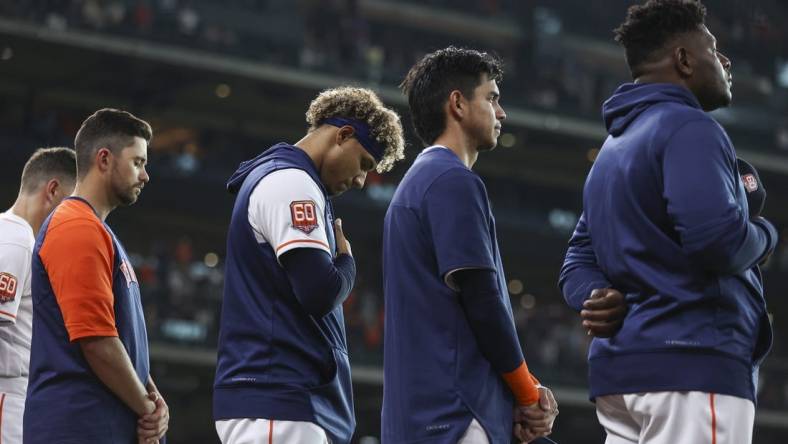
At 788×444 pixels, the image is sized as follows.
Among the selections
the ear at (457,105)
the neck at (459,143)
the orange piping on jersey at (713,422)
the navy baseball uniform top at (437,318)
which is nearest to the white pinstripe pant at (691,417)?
the orange piping on jersey at (713,422)

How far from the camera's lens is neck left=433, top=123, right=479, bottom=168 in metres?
4.17

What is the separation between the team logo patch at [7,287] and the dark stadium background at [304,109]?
52.2 feet

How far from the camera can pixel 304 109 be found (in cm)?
2725

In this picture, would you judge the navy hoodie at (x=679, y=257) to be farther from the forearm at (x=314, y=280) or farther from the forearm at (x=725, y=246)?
the forearm at (x=314, y=280)

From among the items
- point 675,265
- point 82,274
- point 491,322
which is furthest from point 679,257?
point 82,274

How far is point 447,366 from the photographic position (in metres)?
3.78

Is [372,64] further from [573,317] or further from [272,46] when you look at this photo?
[573,317]

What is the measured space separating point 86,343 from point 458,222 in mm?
1461

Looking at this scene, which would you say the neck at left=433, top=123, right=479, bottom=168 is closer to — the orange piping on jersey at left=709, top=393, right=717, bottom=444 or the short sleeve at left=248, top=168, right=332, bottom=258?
the short sleeve at left=248, top=168, right=332, bottom=258

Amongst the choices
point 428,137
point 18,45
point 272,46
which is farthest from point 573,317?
point 428,137

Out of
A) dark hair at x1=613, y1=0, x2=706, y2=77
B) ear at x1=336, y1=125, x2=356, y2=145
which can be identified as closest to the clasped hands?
dark hair at x1=613, y1=0, x2=706, y2=77

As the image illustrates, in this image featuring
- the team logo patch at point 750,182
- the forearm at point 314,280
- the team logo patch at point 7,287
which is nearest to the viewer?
the team logo patch at point 750,182

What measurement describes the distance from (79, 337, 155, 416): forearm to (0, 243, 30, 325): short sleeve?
1214 millimetres

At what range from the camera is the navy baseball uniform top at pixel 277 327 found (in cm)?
407
